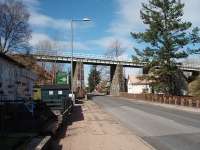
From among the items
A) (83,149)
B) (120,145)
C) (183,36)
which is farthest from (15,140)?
(183,36)

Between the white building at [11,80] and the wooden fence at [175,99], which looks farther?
the wooden fence at [175,99]

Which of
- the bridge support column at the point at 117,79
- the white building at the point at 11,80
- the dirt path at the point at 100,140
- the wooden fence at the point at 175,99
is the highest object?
the bridge support column at the point at 117,79

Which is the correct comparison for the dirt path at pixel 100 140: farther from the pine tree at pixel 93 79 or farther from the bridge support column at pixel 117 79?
the pine tree at pixel 93 79

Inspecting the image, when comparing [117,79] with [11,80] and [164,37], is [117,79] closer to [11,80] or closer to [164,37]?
[164,37]

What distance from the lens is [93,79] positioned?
180 meters

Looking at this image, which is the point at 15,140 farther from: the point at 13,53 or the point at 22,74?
the point at 13,53

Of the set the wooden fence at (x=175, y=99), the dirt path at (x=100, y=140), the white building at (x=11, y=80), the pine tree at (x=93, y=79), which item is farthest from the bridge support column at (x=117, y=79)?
the dirt path at (x=100, y=140)

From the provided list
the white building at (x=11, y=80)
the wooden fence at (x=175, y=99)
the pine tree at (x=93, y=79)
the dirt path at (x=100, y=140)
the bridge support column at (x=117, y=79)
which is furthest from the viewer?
the pine tree at (x=93, y=79)

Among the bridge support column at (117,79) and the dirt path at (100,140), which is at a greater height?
the bridge support column at (117,79)

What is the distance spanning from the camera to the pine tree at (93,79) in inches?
6983

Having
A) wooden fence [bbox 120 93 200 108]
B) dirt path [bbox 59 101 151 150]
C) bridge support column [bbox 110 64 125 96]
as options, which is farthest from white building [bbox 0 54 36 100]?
bridge support column [bbox 110 64 125 96]

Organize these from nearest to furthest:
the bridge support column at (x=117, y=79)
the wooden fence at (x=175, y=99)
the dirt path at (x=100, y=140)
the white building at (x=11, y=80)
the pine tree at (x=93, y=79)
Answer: the dirt path at (x=100, y=140), the white building at (x=11, y=80), the wooden fence at (x=175, y=99), the bridge support column at (x=117, y=79), the pine tree at (x=93, y=79)

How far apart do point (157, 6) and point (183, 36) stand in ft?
19.1

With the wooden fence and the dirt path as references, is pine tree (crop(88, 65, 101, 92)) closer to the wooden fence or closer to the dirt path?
the wooden fence
